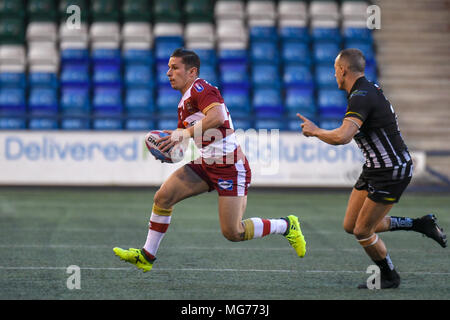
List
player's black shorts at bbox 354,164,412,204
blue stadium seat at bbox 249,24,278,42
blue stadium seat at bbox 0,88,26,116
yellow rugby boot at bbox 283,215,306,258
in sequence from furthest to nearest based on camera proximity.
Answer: blue stadium seat at bbox 249,24,278,42, blue stadium seat at bbox 0,88,26,116, yellow rugby boot at bbox 283,215,306,258, player's black shorts at bbox 354,164,412,204

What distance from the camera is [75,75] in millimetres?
16078

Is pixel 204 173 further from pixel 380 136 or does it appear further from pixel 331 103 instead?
pixel 331 103

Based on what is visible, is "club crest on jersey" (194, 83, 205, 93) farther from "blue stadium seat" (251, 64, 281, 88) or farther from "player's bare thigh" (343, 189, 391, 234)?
"blue stadium seat" (251, 64, 281, 88)

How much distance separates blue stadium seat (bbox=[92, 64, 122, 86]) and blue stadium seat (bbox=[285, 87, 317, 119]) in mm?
3804

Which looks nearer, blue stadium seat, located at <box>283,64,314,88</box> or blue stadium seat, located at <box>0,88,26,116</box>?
blue stadium seat, located at <box>0,88,26,116</box>

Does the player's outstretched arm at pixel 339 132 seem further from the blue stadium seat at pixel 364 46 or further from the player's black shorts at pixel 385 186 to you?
the blue stadium seat at pixel 364 46

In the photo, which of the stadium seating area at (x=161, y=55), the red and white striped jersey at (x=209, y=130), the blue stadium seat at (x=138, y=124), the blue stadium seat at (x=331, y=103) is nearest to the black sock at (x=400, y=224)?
the red and white striped jersey at (x=209, y=130)

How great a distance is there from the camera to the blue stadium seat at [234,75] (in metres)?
16.1

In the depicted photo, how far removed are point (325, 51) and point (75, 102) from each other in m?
5.81

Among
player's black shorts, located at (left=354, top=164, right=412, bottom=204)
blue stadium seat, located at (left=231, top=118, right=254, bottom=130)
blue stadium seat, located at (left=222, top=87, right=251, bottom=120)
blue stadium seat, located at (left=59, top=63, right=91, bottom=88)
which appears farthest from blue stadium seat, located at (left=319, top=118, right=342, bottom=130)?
player's black shorts, located at (left=354, top=164, right=412, bottom=204)

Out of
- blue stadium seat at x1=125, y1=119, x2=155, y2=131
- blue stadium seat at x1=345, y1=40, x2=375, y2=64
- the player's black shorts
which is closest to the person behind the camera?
the player's black shorts

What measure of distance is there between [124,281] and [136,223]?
3978 millimetres

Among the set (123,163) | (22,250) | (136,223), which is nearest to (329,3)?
(123,163)

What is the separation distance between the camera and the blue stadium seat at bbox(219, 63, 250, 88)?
16.1 m
